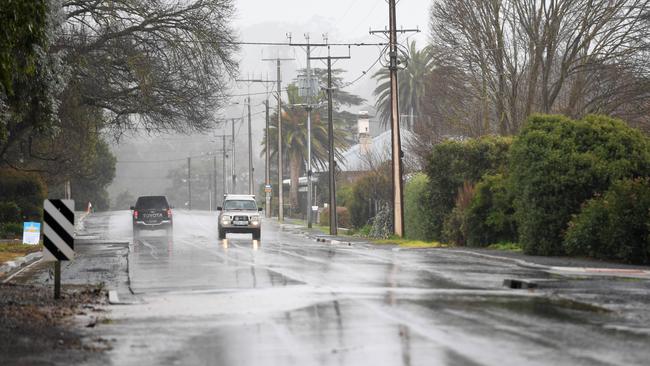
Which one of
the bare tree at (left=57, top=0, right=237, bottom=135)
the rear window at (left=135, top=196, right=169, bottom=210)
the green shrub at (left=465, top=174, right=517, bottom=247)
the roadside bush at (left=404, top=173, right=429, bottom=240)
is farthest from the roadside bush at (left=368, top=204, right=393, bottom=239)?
the green shrub at (left=465, top=174, right=517, bottom=247)

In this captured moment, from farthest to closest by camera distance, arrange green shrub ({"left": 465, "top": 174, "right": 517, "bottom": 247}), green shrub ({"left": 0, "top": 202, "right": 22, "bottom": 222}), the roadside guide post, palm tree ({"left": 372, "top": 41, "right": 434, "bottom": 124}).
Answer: palm tree ({"left": 372, "top": 41, "right": 434, "bottom": 124}), green shrub ({"left": 0, "top": 202, "right": 22, "bottom": 222}), green shrub ({"left": 465, "top": 174, "right": 517, "bottom": 247}), the roadside guide post

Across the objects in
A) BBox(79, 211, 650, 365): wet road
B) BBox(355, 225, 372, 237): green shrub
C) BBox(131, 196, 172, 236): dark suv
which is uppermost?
BBox(131, 196, 172, 236): dark suv

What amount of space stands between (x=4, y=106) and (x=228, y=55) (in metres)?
16.4

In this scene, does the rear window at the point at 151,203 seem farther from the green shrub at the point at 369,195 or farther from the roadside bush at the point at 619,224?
the roadside bush at the point at 619,224

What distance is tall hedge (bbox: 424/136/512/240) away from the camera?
3688 centimetres

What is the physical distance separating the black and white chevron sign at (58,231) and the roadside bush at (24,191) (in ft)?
105

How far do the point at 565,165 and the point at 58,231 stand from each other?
1531cm

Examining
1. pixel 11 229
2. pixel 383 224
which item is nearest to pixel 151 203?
pixel 11 229

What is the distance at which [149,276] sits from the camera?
22078 millimetres

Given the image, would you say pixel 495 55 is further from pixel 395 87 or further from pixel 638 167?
pixel 638 167

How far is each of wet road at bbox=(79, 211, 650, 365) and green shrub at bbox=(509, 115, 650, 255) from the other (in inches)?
198

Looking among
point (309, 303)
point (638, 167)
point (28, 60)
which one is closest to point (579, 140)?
point (638, 167)

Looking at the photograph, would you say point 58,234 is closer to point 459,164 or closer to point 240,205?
point 459,164

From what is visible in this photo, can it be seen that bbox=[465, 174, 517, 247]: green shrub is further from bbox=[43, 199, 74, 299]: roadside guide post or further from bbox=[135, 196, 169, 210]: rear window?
bbox=[135, 196, 169, 210]: rear window
